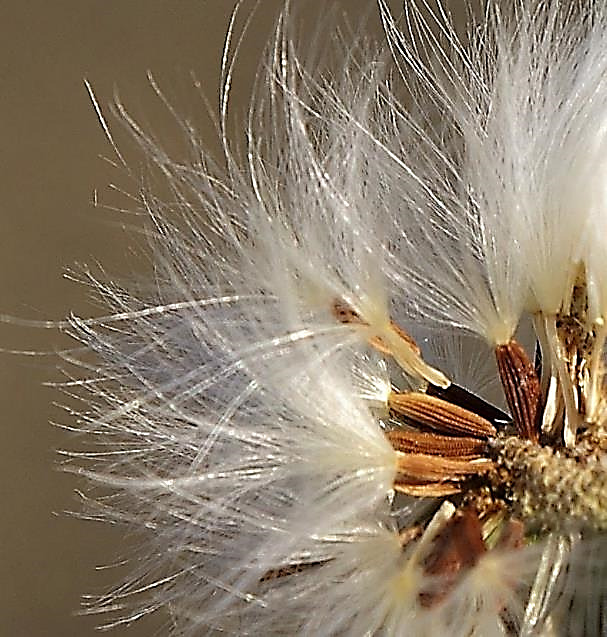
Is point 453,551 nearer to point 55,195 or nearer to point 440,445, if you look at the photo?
point 440,445

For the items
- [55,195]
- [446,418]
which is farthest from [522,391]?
[55,195]

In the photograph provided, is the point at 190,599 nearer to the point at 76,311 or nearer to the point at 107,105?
the point at 76,311

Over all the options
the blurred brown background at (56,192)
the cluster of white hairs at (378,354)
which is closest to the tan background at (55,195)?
the blurred brown background at (56,192)

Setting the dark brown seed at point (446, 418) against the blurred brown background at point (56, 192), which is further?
the blurred brown background at point (56, 192)

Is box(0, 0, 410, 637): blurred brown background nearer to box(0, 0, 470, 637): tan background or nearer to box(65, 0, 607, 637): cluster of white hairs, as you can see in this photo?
box(0, 0, 470, 637): tan background

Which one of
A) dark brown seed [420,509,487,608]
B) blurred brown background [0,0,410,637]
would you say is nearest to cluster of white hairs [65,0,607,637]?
dark brown seed [420,509,487,608]

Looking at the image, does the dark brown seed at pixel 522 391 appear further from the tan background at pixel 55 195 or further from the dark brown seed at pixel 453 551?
the tan background at pixel 55 195
